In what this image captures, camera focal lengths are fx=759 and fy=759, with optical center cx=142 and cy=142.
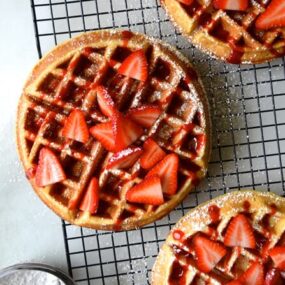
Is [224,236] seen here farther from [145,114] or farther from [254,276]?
[145,114]

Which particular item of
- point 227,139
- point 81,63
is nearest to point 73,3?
point 81,63

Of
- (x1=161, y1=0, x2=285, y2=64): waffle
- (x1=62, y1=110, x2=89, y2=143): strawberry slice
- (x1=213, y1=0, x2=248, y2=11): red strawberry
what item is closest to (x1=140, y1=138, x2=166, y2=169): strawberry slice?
(x1=62, y1=110, x2=89, y2=143): strawberry slice

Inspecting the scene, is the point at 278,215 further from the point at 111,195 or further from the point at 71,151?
the point at 71,151

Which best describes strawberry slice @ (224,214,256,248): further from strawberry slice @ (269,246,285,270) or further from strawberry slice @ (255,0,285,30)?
strawberry slice @ (255,0,285,30)

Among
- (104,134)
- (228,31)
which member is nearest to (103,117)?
(104,134)

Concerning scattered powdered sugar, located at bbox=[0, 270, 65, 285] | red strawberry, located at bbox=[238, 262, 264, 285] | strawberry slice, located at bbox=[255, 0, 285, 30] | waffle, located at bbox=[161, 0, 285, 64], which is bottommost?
scattered powdered sugar, located at bbox=[0, 270, 65, 285]

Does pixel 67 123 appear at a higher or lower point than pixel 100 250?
higher
